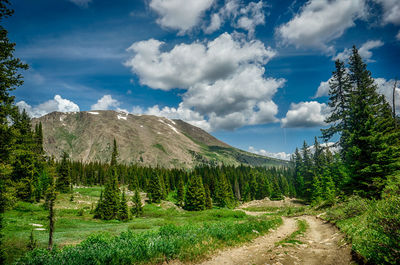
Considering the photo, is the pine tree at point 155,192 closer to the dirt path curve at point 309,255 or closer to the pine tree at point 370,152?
the pine tree at point 370,152

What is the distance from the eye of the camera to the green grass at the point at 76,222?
19919mm

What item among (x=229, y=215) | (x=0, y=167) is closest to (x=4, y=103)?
(x=0, y=167)

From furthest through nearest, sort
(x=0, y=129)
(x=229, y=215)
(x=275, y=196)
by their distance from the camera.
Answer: (x=275, y=196)
(x=229, y=215)
(x=0, y=129)

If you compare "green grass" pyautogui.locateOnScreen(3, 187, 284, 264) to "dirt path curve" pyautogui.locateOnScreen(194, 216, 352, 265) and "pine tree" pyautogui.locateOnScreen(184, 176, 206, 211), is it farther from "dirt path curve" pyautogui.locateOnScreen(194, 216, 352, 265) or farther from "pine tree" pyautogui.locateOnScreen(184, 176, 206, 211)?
"pine tree" pyautogui.locateOnScreen(184, 176, 206, 211)

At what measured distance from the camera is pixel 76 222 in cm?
3647

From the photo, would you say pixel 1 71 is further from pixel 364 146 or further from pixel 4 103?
pixel 364 146

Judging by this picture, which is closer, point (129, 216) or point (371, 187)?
point (371, 187)

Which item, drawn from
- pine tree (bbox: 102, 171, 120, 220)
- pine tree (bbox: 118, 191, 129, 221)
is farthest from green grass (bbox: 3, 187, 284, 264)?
pine tree (bbox: 102, 171, 120, 220)

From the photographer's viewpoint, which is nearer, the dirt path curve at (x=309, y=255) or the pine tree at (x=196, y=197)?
the dirt path curve at (x=309, y=255)

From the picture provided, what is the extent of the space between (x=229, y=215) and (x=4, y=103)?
134 ft

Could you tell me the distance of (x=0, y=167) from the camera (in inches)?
638

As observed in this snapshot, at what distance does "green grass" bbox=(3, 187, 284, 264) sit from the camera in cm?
1992

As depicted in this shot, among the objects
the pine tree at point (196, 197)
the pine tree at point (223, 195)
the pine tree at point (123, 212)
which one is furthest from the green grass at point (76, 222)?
the pine tree at point (223, 195)

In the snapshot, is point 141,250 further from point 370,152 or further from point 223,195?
point 223,195
